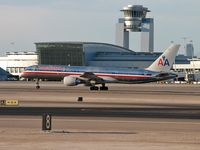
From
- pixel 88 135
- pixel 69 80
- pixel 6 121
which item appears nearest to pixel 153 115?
pixel 6 121

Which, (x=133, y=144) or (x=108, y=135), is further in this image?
(x=108, y=135)

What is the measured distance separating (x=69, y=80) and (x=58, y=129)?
2390 inches

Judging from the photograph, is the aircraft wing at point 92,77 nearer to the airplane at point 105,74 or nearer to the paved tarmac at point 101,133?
the airplane at point 105,74

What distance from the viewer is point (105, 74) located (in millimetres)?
93812

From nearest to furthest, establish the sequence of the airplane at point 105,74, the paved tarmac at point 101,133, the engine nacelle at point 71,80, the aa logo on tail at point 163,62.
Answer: the paved tarmac at point 101,133 < the engine nacelle at point 71,80 < the airplane at point 105,74 < the aa logo on tail at point 163,62

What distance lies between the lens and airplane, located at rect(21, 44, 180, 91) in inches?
3627

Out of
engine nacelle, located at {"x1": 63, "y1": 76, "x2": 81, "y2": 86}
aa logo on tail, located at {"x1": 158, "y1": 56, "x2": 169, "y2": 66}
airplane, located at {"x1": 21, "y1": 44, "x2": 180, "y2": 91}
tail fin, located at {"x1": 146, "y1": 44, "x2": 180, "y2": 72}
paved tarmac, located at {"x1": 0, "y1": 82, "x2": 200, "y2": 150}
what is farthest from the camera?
aa logo on tail, located at {"x1": 158, "y1": 56, "x2": 169, "y2": 66}

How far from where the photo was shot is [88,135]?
27.7 m

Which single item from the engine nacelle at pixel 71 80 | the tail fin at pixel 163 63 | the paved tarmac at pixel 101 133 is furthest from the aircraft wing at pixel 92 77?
the paved tarmac at pixel 101 133

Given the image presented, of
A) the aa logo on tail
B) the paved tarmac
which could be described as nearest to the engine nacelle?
the aa logo on tail

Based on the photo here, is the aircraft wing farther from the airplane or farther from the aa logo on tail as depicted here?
the aa logo on tail

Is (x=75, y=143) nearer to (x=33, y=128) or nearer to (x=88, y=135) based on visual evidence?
(x=88, y=135)

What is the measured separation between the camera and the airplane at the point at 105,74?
92.1m

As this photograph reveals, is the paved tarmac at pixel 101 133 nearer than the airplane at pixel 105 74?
Yes
